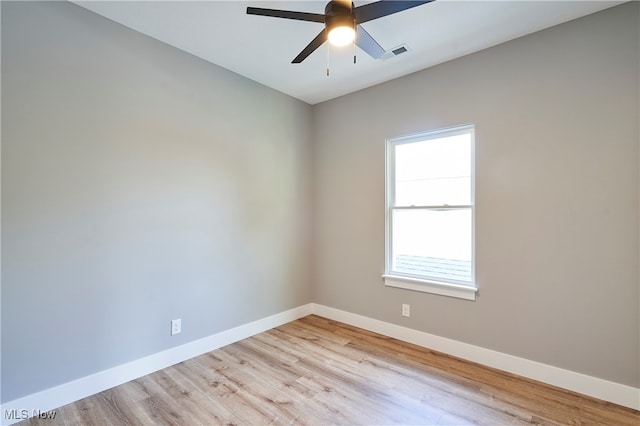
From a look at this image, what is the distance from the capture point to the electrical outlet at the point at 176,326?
260cm

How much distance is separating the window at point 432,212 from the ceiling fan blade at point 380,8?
1471mm

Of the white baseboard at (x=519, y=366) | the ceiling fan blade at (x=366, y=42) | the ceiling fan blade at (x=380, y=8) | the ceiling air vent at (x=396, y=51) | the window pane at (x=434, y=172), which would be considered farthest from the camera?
the window pane at (x=434, y=172)

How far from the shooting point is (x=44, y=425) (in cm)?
182

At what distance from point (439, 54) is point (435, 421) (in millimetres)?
2926

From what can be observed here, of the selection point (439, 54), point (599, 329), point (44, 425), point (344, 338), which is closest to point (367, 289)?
point (344, 338)

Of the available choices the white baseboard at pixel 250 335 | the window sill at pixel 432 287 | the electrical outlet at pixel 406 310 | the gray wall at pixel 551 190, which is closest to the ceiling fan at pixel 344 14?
the gray wall at pixel 551 190

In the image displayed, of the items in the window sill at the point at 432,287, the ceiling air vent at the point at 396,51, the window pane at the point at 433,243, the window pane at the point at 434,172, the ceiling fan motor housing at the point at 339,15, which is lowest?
the window sill at the point at 432,287

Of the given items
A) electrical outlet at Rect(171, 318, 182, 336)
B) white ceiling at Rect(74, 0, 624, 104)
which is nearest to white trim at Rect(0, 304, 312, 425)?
electrical outlet at Rect(171, 318, 182, 336)

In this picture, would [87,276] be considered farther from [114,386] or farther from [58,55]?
[58,55]

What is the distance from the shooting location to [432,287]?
9.45 feet

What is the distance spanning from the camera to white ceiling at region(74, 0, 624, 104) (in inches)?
82.8

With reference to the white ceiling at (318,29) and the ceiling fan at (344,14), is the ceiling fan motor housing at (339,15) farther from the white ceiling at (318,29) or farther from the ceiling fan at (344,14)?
the white ceiling at (318,29)

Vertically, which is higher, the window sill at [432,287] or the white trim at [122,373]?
the window sill at [432,287]

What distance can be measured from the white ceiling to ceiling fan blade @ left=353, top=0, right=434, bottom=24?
1.65 feet
